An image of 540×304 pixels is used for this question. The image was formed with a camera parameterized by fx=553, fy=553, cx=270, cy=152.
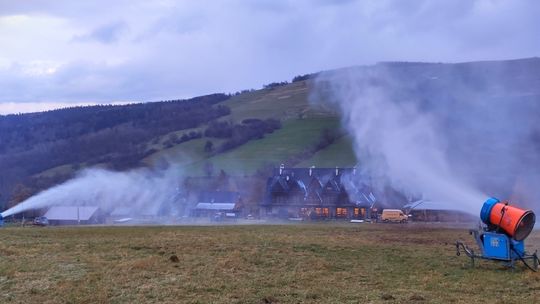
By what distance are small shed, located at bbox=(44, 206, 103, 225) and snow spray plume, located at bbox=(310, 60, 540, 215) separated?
124 ft

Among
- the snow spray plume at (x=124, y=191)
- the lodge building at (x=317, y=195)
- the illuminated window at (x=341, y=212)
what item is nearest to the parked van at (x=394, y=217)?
the lodge building at (x=317, y=195)

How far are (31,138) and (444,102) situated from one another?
11351cm

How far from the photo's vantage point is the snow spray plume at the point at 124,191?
6875 centimetres

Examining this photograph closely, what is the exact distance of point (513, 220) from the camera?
65.3 feet

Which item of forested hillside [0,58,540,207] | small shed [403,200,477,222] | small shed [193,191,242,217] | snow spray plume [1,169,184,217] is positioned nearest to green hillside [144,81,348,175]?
forested hillside [0,58,540,207]

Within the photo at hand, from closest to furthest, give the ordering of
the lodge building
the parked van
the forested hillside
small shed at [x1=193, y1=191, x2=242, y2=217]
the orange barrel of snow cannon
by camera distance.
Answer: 1. the orange barrel of snow cannon
2. the parked van
3. the lodge building
4. small shed at [x1=193, y1=191, x2=242, y2=217]
5. the forested hillside

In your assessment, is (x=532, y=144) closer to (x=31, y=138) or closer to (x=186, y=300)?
(x=186, y=300)

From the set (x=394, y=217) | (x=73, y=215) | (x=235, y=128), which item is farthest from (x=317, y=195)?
(x=235, y=128)

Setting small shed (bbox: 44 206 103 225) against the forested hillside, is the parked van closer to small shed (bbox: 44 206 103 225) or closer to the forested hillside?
the forested hillside

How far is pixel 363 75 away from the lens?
77812 millimetres

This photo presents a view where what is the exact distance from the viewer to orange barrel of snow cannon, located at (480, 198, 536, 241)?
19797 mm

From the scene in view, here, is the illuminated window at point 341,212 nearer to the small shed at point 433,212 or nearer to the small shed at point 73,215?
the small shed at point 433,212

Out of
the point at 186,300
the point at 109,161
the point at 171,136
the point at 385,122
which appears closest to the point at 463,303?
the point at 186,300

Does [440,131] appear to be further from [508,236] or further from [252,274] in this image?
[252,274]
